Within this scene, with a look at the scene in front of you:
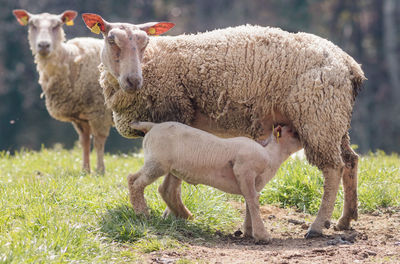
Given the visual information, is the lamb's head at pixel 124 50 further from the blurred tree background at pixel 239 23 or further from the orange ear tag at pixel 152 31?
the blurred tree background at pixel 239 23

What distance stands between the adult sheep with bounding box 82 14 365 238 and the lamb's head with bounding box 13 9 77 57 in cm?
262

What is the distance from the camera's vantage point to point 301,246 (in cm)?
437

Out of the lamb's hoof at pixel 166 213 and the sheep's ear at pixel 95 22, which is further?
the sheep's ear at pixel 95 22

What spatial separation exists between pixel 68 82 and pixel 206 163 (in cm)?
377

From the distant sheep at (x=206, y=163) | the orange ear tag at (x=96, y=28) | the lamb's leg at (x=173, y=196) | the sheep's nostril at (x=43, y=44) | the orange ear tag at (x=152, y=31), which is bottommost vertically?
the lamb's leg at (x=173, y=196)

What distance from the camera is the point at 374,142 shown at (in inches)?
712

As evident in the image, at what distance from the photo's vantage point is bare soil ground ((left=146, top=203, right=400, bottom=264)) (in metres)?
3.85

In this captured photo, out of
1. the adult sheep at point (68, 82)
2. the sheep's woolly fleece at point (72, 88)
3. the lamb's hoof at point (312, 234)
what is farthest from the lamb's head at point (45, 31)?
the lamb's hoof at point (312, 234)

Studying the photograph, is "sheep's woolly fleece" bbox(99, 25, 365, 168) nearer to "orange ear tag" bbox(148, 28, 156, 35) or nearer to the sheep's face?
"orange ear tag" bbox(148, 28, 156, 35)

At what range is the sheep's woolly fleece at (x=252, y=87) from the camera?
464 cm

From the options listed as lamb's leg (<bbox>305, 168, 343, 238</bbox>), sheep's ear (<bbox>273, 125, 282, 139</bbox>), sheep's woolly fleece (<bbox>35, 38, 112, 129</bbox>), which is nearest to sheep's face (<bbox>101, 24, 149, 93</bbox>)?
sheep's ear (<bbox>273, 125, 282, 139</bbox>)

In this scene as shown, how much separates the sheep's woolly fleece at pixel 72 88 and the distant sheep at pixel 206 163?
3.21m

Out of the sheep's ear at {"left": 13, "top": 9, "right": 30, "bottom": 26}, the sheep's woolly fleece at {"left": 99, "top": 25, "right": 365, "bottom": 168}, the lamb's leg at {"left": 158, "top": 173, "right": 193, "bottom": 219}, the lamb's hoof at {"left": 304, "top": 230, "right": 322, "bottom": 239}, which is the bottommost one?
the lamb's hoof at {"left": 304, "top": 230, "right": 322, "bottom": 239}

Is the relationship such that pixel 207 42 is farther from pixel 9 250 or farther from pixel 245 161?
pixel 9 250
